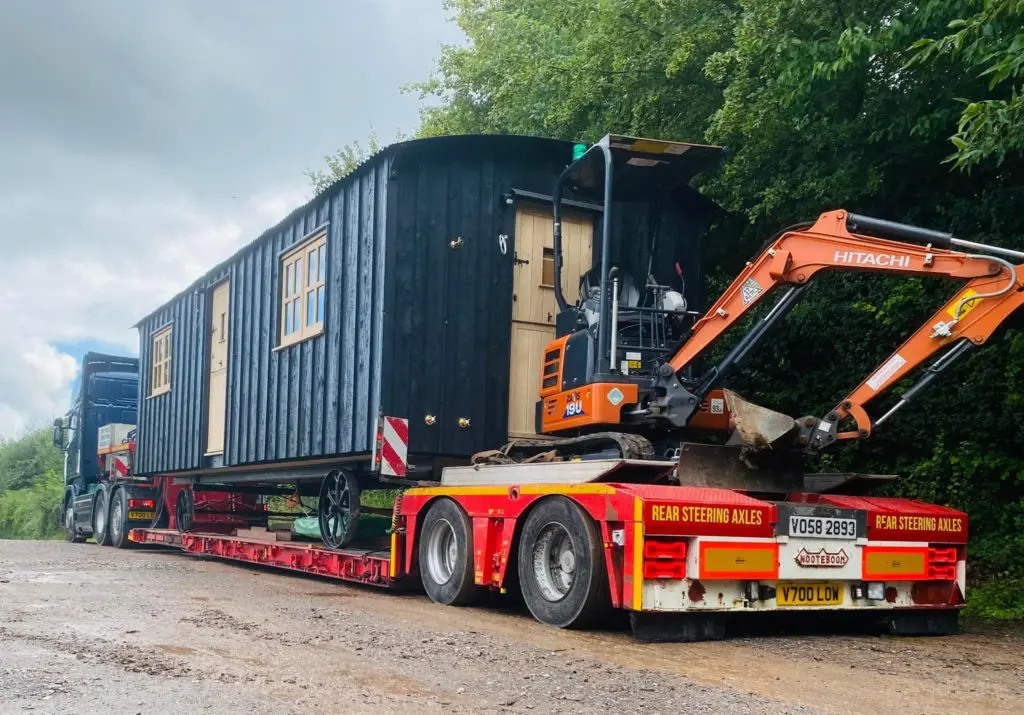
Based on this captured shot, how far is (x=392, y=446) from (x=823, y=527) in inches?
150

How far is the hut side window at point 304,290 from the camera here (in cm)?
1084

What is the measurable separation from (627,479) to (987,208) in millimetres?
5145

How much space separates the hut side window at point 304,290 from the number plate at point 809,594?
5598 millimetres

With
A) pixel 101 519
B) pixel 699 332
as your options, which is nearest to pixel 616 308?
pixel 699 332

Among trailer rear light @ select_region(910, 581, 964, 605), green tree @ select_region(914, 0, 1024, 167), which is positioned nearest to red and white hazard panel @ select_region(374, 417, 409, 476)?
trailer rear light @ select_region(910, 581, 964, 605)

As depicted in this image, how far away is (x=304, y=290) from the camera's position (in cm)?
1132

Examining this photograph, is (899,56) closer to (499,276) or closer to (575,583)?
(499,276)

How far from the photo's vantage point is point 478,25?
19.7 meters

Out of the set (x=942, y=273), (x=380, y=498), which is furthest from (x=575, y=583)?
(x=380, y=498)

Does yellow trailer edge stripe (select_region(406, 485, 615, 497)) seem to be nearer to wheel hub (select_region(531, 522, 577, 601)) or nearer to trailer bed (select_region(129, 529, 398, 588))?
wheel hub (select_region(531, 522, 577, 601))

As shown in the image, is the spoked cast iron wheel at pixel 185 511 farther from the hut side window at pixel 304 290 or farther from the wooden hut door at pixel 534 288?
the wooden hut door at pixel 534 288

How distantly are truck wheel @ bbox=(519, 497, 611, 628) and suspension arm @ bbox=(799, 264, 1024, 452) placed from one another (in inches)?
68.9

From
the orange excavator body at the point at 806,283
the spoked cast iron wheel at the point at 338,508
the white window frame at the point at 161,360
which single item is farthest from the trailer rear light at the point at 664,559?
the white window frame at the point at 161,360

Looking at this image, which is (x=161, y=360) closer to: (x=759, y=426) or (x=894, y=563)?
(x=759, y=426)
